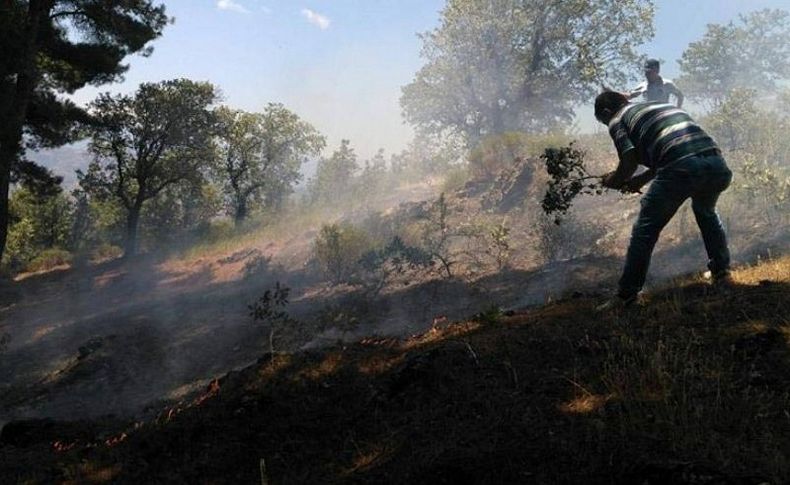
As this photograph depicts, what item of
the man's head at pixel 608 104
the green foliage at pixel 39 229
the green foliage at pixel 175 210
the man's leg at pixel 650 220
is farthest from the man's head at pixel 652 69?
the green foliage at pixel 39 229

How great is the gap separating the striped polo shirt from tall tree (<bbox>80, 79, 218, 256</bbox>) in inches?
931

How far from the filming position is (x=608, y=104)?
4246mm

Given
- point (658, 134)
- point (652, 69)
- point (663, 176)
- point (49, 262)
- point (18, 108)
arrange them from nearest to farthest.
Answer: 1. point (663, 176)
2. point (658, 134)
3. point (652, 69)
4. point (18, 108)
5. point (49, 262)

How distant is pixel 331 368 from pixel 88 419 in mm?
3186

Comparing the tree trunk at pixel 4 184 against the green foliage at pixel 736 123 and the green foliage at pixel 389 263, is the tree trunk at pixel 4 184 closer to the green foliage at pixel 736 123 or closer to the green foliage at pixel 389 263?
the green foliage at pixel 389 263

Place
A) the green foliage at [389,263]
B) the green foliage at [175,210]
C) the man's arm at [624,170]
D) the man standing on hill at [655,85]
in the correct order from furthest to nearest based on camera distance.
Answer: the green foliage at [175,210] < the green foliage at [389,263] < the man standing on hill at [655,85] < the man's arm at [624,170]

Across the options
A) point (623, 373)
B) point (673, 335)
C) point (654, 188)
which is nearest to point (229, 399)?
point (623, 373)

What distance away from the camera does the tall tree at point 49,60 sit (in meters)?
11.2

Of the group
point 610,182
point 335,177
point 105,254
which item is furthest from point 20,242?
point 610,182

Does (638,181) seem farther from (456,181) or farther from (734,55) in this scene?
(734,55)

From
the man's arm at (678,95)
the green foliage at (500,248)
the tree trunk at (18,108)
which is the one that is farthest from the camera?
the tree trunk at (18,108)

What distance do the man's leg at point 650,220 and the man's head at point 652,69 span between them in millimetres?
3668

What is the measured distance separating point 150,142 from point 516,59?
16750mm

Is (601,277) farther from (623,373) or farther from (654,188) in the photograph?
(623,373)
